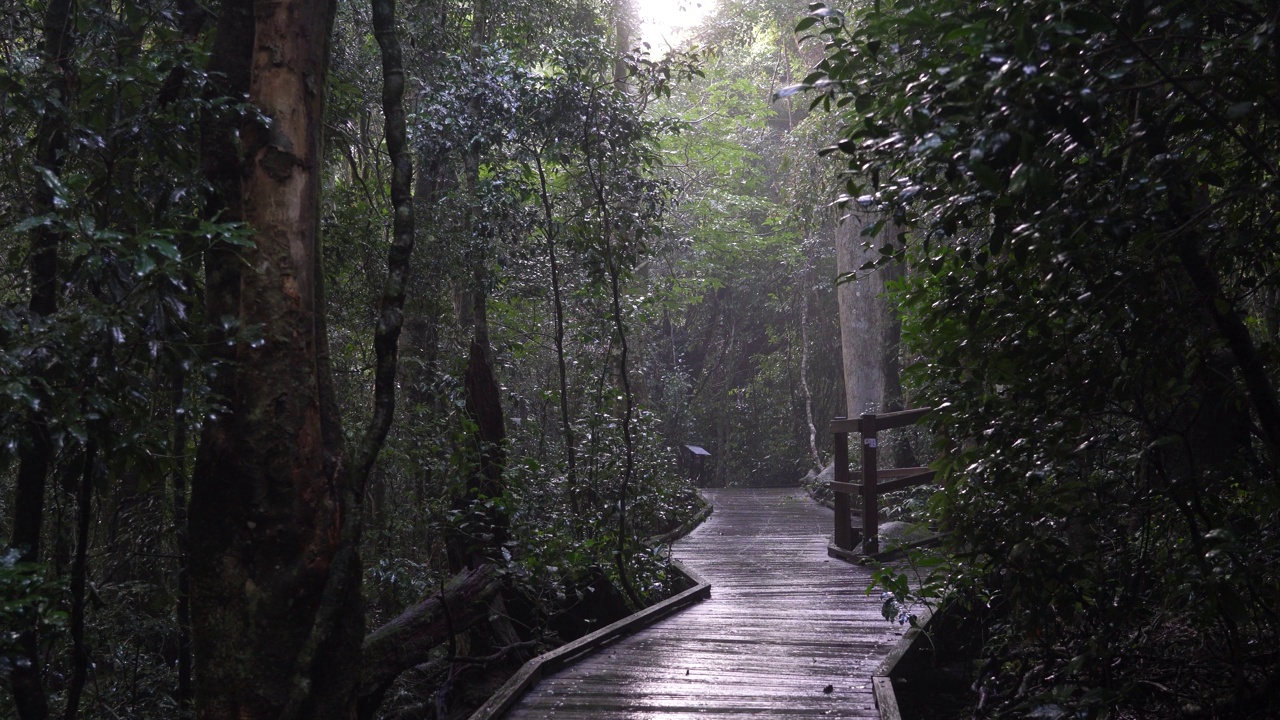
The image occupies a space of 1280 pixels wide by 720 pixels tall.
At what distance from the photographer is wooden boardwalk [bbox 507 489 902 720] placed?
5.32 m

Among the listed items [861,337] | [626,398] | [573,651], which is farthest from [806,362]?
[573,651]

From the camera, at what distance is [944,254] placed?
342 cm

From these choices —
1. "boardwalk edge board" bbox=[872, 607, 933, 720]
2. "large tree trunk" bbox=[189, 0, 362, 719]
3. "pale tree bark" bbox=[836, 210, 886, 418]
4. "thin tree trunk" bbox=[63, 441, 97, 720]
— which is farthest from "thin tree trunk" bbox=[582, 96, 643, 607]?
"pale tree bark" bbox=[836, 210, 886, 418]

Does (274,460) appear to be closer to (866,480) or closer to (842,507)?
(866,480)

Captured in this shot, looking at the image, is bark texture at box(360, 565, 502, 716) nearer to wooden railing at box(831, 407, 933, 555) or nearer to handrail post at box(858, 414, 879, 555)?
wooden railing at box(831, 407, 933, 555)

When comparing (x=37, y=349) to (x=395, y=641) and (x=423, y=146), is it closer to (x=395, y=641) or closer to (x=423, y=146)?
(x=395, y=641)

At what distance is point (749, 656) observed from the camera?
6.60 meters

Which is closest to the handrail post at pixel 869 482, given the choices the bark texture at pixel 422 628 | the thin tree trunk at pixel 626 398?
the thin tree trunk at pixel 626 398

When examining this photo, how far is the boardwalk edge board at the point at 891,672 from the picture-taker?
200 inches

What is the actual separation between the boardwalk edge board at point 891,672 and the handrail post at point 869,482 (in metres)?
2.55

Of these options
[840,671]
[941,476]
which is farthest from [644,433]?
[941,476]

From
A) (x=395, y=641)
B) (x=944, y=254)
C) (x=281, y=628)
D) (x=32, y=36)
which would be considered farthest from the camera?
(x=395, y=641)

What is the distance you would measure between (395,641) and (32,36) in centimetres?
389

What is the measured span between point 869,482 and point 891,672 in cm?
424
